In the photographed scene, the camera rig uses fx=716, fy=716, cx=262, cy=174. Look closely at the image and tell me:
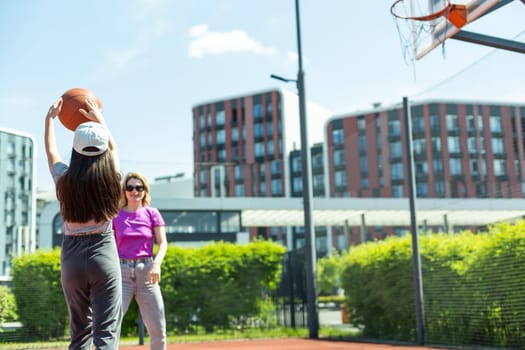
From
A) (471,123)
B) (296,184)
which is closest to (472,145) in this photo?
(471,123)

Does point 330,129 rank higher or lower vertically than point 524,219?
higher

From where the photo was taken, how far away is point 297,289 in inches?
496

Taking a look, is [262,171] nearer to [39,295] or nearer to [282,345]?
[39,295]

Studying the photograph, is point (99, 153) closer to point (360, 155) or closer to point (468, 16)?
point (468, 16)

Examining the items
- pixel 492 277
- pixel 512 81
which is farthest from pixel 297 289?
pixel 512 81

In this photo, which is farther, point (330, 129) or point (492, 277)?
point (330, 129)

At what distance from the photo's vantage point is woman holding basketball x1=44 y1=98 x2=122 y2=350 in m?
3.22

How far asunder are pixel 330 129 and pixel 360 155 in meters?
47.2

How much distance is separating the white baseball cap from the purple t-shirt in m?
1.49

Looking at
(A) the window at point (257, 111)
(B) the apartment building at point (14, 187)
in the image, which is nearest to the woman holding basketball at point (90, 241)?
(B) the apartment building at point (14, 187)

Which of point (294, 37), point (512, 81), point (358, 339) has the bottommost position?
point (358, 339)

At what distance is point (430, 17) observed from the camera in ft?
20.4

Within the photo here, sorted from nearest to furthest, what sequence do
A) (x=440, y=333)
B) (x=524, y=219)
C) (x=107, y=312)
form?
(x=107, y=312) < (x=524, y=219) < (x=440, y=333)

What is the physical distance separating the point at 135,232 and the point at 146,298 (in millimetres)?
446
